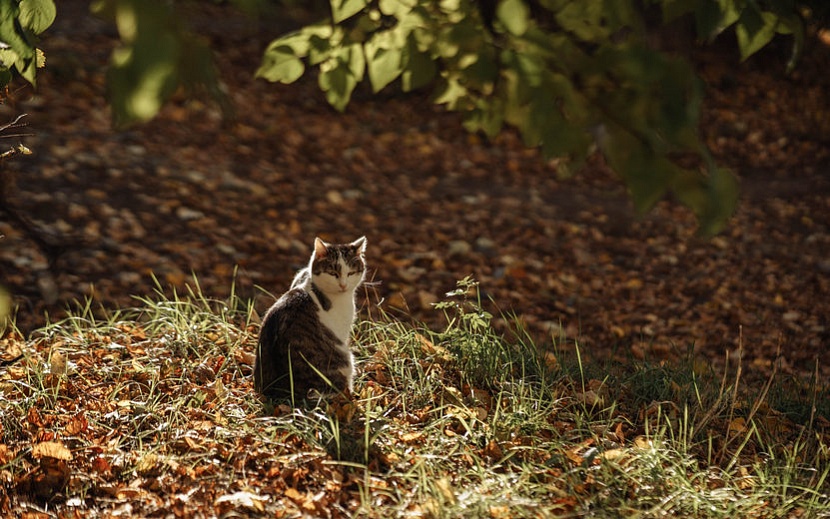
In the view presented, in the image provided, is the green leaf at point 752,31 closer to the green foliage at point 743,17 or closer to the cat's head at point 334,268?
the green foliage at point 743,17

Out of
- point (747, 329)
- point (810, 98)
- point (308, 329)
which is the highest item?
point (810, 98)

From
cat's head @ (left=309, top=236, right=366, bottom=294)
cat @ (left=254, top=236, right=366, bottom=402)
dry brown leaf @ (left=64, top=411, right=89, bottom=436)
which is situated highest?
cat's head @ (left=309, top=236, right=366, bottom=294)

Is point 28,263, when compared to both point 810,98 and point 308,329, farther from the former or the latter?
point 810,98

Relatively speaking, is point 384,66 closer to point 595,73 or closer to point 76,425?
point 595,73

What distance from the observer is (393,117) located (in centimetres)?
898

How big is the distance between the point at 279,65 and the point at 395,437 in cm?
157

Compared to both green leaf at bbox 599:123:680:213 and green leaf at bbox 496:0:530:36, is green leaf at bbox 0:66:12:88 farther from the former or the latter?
green leaf at bbox 599:123:680:213

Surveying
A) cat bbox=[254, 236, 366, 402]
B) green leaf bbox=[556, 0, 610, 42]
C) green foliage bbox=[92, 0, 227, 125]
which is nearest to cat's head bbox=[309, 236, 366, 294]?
cat bbox=[254, 236, 366, 402]

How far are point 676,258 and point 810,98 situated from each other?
4453mm

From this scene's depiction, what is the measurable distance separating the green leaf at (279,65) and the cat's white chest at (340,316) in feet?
4.35

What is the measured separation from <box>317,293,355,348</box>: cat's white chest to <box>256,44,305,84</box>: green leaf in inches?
52.2

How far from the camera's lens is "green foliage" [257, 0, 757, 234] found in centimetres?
155

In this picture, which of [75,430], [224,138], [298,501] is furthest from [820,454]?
[224,138]

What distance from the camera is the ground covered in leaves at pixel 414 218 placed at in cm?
539
